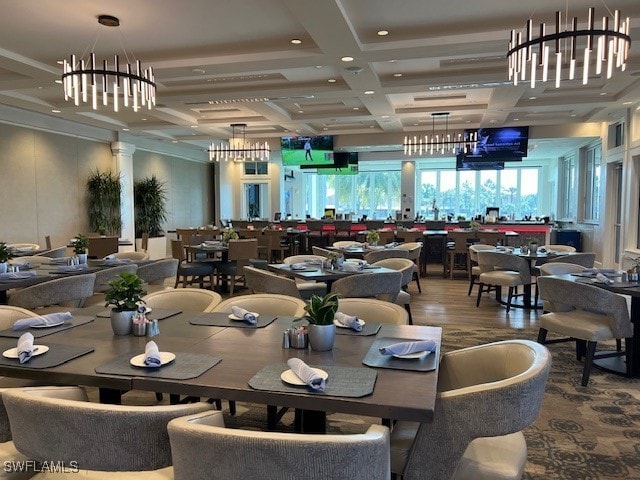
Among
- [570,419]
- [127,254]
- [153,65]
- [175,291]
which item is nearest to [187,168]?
[153,65]

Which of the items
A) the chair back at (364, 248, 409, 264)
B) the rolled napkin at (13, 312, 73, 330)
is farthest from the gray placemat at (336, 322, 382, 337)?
the chair back at (364, 248, 409, 264)

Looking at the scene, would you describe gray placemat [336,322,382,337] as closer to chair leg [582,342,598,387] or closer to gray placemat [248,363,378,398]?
gray placemat [248,363,378,398]

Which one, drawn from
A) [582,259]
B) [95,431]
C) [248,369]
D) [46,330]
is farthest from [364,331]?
[582,259]

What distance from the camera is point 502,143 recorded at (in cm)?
1135

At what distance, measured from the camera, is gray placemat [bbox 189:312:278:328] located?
256 centimetres

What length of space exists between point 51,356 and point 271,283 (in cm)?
238

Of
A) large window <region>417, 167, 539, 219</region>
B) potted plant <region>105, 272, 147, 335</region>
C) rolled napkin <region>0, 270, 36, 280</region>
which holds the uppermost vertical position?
large window <region>417, 167, 539, 219</region>

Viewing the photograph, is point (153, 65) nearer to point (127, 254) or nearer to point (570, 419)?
point (127, 254)

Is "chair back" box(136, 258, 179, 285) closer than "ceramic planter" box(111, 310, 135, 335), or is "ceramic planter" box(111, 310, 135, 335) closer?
"ceramic planter" box(111, 310, 135, 335)

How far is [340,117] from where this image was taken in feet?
32.3

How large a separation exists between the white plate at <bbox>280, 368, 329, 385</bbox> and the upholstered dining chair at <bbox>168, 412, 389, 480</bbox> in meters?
0.46

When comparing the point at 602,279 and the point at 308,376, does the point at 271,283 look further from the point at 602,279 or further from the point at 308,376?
the point at 602,279

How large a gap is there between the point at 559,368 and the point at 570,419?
3.62 feet

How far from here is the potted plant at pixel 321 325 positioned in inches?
82.3
